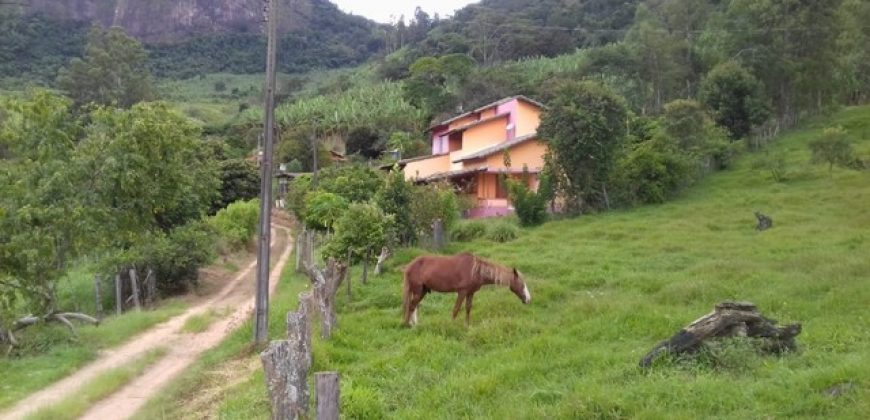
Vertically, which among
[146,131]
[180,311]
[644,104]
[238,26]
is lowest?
[180,311]

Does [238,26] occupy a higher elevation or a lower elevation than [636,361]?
higher

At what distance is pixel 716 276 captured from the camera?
641 inches

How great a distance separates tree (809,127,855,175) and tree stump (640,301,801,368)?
81.9 ft

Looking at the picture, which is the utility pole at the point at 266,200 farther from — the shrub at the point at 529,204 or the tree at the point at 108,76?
the tree at the point at 108,76

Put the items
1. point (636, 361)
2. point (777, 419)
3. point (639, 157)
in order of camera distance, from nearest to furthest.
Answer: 1. point (777, 419)
2. point (636, 361)
3. point (639, 157)

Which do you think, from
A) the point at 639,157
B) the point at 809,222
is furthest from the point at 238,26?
the point at 809,222

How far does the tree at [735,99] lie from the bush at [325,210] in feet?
80.7

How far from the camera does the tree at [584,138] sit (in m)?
31.0

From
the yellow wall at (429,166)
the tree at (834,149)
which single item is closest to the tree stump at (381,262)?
the tree at (834,149)

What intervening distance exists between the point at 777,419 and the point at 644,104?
155 feet

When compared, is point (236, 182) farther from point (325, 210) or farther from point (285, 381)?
point (285, 381)

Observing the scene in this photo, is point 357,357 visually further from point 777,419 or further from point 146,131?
point 146,131

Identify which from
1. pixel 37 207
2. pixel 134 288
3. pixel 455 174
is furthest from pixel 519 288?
pixel 455 174

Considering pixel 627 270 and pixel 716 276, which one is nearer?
pixel 716 276
